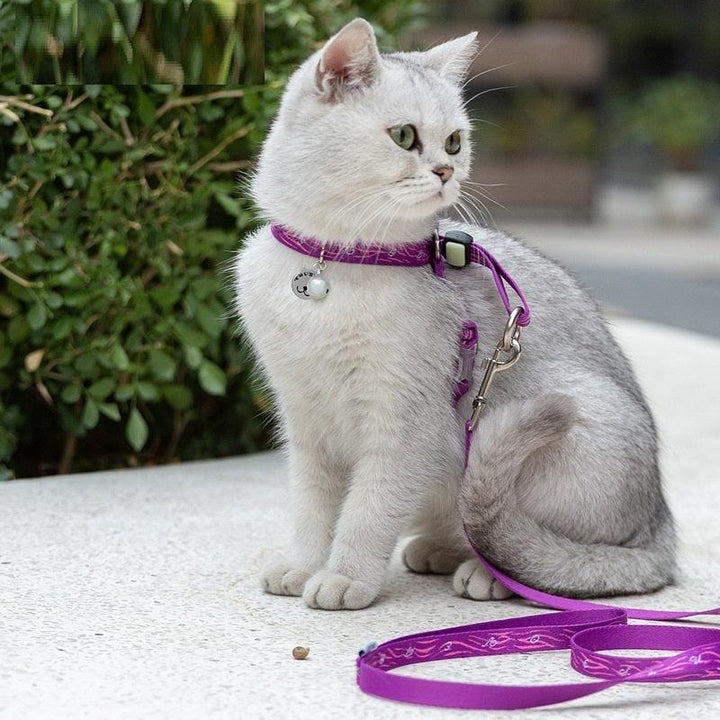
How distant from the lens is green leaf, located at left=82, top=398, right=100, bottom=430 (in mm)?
3680

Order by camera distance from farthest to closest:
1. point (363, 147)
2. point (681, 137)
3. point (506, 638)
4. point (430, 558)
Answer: point (681, 137) → point (430, 558) → point (363, 147) → point (506, 638)

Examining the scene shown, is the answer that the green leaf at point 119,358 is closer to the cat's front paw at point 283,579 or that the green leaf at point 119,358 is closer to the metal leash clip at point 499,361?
the cat's front paw at point 283,579

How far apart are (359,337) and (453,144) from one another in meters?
0.48

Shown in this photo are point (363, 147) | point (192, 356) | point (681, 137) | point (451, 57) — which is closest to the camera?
point (363, 147)

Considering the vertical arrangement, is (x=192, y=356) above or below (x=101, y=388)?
above

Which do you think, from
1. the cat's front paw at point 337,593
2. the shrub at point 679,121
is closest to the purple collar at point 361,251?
the cat's front paw at point 337,593

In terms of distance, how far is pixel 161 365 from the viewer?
12.3 feet

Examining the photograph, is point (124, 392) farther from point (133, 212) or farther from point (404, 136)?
point (404, 136)

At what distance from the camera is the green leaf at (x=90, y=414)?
145 inches

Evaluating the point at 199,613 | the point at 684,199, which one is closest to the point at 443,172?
the point at 199,613

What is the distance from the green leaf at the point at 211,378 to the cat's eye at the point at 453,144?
145cm

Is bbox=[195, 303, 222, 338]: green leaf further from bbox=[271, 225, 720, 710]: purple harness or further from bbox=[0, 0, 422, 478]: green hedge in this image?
bbox=[271, 225, 720, 710]: purple harness

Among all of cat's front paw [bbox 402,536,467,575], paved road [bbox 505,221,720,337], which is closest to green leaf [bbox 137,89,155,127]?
cat's front paw [bbox 402,536,467,575]

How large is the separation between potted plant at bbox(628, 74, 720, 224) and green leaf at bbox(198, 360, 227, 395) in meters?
14.7
